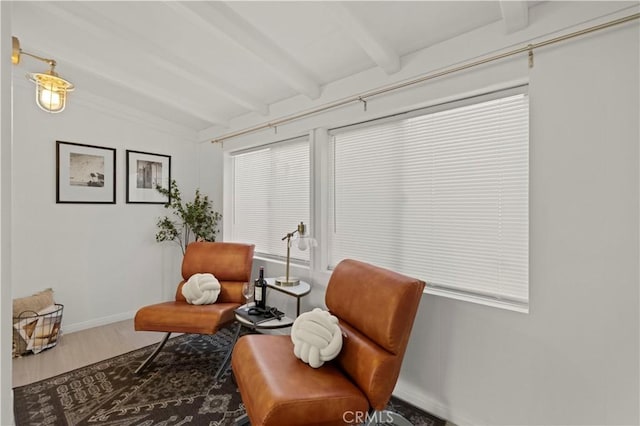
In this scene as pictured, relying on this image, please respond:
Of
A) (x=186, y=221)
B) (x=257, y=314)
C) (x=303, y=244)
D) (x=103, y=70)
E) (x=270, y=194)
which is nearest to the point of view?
(x=257, y=314)

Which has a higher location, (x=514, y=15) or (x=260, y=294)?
(x=514, y=15)

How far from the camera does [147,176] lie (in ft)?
12.3

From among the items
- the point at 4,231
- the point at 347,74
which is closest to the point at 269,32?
the point at 347,74

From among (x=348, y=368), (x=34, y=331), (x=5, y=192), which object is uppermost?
(x=5, y=192)

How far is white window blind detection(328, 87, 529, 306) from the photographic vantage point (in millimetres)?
1803

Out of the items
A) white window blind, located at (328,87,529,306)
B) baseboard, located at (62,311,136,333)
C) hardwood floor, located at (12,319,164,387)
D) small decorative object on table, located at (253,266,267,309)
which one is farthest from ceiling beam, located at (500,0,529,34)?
baseboard, located at (62,311,136,333)

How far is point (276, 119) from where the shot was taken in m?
3.12

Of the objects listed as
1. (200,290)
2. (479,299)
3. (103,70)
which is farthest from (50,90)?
(479,299)

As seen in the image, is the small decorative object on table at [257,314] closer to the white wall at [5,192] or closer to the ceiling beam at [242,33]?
the white wall at [5,192]

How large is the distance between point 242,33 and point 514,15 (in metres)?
1.62

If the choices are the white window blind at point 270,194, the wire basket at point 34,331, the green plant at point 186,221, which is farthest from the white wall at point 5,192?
the green plant at point 186,221

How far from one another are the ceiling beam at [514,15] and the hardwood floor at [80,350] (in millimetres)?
3713

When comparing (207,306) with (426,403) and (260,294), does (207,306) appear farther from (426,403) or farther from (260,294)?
(426,403)

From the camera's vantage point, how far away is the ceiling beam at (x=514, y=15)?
1545 mm
